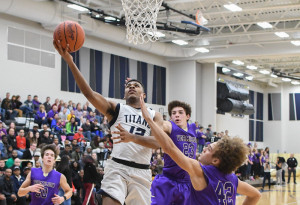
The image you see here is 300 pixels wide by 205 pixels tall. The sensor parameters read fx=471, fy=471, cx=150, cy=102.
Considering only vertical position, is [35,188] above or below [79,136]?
below

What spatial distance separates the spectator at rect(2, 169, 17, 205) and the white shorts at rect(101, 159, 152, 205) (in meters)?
6.50

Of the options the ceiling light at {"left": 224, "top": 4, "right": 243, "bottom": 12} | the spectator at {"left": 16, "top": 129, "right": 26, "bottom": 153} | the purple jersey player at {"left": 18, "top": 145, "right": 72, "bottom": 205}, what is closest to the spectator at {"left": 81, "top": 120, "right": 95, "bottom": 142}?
the spectator at {"left": 16, "top": 129, "right": 26, "bottom": 153}

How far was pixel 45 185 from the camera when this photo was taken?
6391 millimetres

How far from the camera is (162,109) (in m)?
26.3

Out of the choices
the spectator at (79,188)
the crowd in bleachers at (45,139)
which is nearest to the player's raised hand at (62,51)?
the crowd in bleachers at (45,139)

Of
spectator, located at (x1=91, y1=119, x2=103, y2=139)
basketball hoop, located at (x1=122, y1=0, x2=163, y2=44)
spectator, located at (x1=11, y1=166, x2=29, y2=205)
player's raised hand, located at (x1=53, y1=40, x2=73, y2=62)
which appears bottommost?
spectator, located at (x1=11, y1=166, x2=29, y2=205)

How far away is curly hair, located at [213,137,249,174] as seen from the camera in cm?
371

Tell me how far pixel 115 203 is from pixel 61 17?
49.4 feet

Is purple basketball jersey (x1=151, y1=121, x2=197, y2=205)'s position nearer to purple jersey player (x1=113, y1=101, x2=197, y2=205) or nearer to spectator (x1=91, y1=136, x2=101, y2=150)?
purple jersey player (x1=113, y1=101, x2=197, y2=205)

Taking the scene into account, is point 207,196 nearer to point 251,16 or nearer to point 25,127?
point 25,127

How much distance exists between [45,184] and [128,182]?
1.76 metres

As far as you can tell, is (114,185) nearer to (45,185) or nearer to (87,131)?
(45,185)

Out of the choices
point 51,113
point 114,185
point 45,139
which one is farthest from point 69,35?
point 51,113

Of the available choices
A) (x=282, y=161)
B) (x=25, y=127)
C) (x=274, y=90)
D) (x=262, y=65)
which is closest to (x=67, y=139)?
(x=25, y=127)
